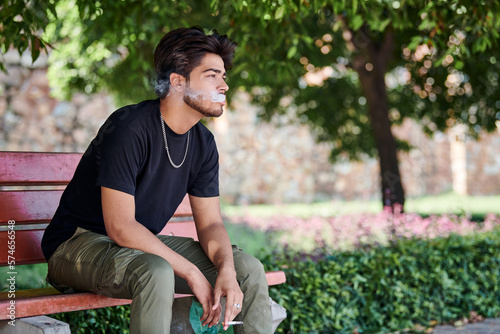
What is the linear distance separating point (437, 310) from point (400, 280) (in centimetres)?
40

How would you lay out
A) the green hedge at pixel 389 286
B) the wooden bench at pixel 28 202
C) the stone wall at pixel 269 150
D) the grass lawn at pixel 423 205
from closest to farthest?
the wooden bench at pixel 28 202, the green hedge at pixel 389 286, the stone wall at pixel 269 150, the grass lawn at pixel 423 205

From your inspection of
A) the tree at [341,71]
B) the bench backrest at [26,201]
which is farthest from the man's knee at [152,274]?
the tree at [341,71]

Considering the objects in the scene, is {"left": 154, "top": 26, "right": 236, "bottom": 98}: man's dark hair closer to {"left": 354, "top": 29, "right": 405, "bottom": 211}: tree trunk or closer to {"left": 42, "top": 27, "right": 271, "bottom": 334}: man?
{"left": 42, "top": 27, "right": 271, "bottom": 334}: man

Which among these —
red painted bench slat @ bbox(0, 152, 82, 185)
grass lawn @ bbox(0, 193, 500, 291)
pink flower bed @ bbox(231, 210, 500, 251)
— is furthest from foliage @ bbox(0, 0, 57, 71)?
pink flower bed @ bbox(231, 210, 500, 251)

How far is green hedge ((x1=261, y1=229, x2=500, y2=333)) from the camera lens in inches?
161

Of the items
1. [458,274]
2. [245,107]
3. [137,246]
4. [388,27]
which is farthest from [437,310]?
[245,107]

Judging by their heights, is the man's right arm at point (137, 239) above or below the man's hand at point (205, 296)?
above

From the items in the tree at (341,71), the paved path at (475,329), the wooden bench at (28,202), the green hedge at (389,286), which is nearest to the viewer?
the wooden bench at (28,202)

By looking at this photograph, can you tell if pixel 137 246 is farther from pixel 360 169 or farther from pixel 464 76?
pixel 360 169

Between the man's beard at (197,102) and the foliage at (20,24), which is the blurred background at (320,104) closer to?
the foliage at (20,24)

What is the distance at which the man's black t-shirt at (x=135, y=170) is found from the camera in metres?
2.47

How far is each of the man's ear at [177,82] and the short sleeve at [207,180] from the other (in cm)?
31

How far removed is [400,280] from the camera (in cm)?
454

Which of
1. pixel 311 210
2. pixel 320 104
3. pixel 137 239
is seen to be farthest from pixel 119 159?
pixel 311 210
